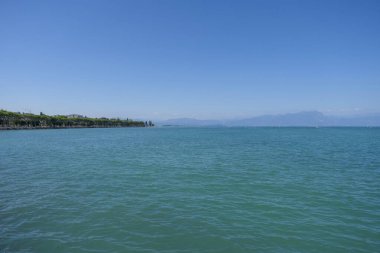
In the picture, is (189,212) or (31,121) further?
(31,121)

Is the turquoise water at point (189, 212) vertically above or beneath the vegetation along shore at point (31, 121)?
beneath

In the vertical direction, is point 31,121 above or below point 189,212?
above

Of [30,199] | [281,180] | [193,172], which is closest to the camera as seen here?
[30,199]

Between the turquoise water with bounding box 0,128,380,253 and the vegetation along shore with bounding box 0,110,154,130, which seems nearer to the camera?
the turquoise water with bounding box 0,128,380,253

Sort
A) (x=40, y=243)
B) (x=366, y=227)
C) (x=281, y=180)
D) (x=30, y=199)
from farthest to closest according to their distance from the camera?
(x=281, y=180)
(x=30, y=199)
(x=366, y=227)
(x=40, y=243)

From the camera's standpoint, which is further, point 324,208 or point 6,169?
point 6,169

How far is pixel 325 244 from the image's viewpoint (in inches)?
353

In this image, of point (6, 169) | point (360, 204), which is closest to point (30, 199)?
point (6, 169)

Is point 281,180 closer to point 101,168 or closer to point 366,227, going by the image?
point 366,227

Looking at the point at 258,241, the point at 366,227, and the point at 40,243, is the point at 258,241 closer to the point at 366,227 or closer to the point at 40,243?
the point at 366,227

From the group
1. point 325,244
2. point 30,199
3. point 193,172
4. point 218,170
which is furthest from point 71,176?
point 325,244

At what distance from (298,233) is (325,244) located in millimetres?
1020

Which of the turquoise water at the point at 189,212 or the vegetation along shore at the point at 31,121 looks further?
the vegetation along shore at the point at 31,121

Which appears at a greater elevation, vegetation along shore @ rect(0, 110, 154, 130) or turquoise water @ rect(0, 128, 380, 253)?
vegetation along shore @ rect(0, 110, 154, 130)
